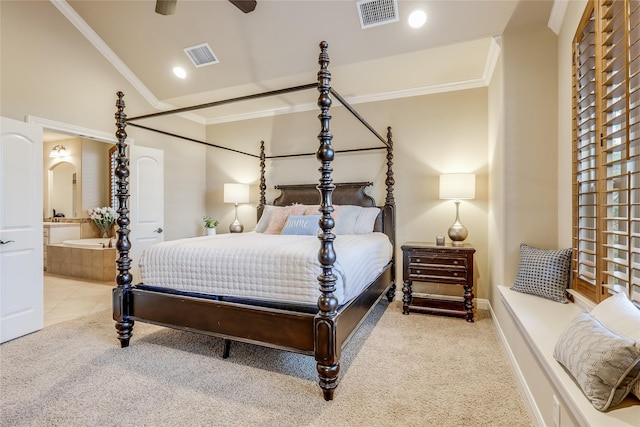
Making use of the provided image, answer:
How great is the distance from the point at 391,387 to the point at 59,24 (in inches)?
185

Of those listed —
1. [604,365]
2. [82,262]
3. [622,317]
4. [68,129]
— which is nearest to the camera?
[604,365]

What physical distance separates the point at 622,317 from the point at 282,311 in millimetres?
1654

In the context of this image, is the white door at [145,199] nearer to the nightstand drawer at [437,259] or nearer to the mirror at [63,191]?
the nightstand drawer at [437,259]

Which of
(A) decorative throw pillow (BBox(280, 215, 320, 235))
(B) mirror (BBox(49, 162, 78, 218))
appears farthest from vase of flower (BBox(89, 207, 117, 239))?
(A) decorative throw pillow (BBox(280, 215, 320, 235))

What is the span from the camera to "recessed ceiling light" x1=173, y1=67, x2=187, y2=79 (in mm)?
3889

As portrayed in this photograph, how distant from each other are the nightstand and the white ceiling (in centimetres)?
197

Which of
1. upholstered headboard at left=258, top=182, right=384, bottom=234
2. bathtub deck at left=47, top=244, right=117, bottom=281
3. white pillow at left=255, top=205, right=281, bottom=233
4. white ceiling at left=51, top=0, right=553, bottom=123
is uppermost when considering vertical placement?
white ceiling at left=51, top=0, right=553, bottom=123

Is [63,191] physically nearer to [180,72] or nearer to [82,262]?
[82,262]

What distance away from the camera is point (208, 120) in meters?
5.27

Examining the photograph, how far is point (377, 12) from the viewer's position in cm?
284

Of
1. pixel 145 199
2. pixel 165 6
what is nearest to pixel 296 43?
pixel 165 6

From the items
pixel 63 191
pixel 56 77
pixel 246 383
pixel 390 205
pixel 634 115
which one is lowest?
pixel 246 383

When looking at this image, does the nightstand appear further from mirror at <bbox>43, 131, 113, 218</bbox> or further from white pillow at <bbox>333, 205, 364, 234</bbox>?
mirror at <bbox>43, 131, 113, 218</bbox>

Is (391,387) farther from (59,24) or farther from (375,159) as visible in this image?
(59,24)
